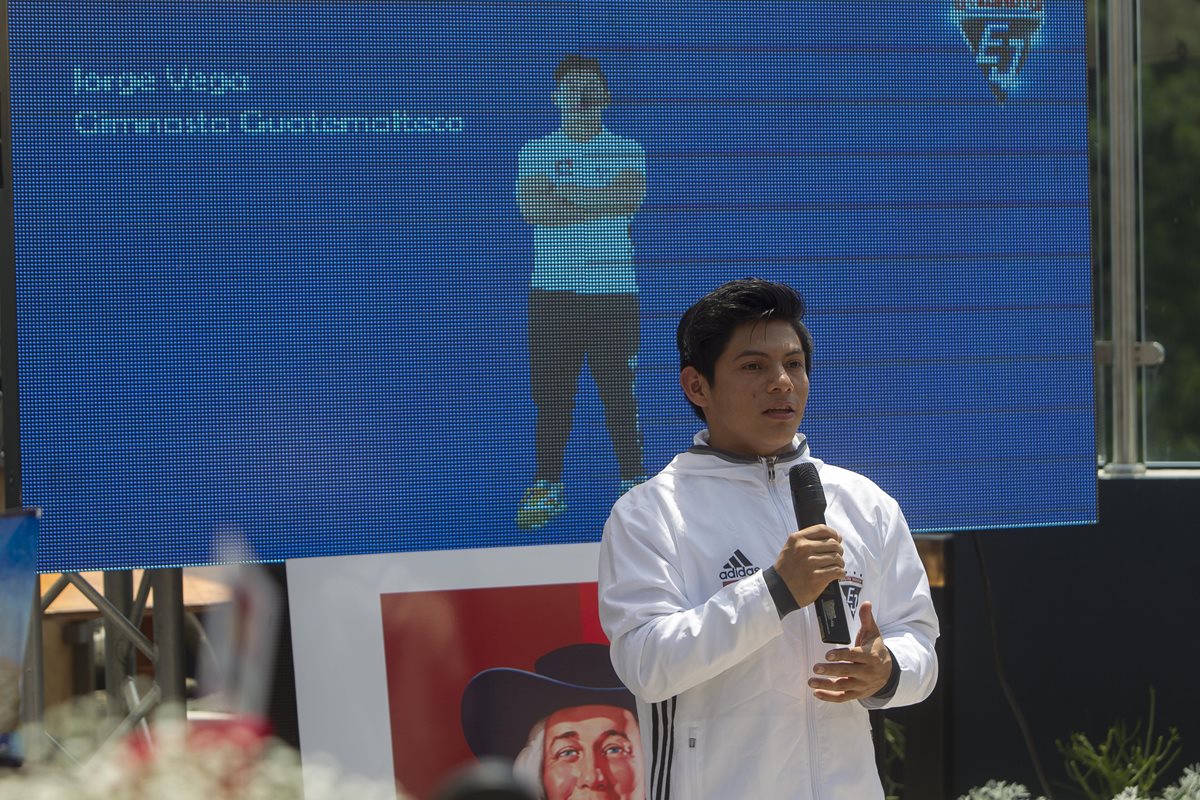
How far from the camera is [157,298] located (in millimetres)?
3934

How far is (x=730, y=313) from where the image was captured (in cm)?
259

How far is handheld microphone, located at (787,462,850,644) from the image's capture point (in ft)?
7.59

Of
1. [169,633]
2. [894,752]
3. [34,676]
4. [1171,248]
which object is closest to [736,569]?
[34,676]

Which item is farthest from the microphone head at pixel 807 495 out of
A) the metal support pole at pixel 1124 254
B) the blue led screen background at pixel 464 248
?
the metal support pole at pixel 1124 254

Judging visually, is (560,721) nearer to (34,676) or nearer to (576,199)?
(34,676)

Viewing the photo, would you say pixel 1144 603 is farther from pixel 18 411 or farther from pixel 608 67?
pixel 18 411

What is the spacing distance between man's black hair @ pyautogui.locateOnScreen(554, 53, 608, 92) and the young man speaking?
5.59 feet

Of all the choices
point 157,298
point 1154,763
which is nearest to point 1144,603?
point 1154,763

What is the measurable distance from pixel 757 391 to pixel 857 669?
1.79 feet

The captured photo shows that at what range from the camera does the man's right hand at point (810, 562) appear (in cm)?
223

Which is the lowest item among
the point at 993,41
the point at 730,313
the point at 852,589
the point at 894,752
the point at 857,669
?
the point at 894,752

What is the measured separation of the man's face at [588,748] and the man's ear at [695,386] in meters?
1.64

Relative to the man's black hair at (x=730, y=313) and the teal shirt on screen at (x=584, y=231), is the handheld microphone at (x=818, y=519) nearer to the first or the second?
the man's black hair at (x=730, y=313)

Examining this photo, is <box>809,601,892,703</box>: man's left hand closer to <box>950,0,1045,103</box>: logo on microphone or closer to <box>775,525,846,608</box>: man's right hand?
<box>775,525,846,608</box>: man's right hand
